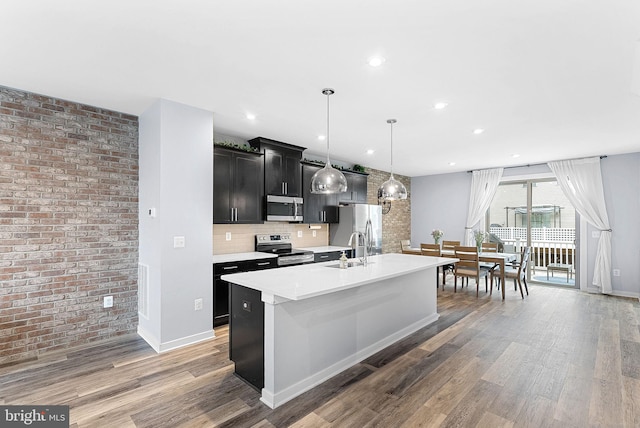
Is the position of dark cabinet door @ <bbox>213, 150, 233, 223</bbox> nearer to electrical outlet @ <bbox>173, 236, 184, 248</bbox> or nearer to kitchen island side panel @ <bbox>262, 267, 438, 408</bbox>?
electrical outlet @ <bbox>173, 236, 184, 248</bbox>

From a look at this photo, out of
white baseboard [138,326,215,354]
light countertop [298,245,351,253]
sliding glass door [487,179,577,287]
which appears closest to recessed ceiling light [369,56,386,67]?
white baseboard [138,326,215,354]

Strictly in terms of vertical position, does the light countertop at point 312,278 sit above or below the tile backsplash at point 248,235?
below

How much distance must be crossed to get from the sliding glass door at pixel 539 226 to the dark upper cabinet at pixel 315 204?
13.4ft

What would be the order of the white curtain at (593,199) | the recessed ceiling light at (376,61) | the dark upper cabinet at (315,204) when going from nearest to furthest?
1. the recessed ceiling light at (376,61)
2. the dark upper cabinet at (315,204)
3. the white curtain at (593,199)

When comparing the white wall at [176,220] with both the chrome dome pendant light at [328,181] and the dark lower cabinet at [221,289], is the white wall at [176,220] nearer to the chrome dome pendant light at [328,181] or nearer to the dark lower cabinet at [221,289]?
the dark lower cabinet at [221,289]

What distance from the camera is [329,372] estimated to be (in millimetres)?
2662

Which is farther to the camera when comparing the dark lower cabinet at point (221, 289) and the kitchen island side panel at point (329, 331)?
the dark lower cabinet at point (221, 289)

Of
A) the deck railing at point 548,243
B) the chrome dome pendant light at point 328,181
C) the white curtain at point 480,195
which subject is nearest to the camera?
the chrome dome pendant light at point 328,181

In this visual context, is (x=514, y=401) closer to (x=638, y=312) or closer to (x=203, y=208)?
(x=203, y=208)

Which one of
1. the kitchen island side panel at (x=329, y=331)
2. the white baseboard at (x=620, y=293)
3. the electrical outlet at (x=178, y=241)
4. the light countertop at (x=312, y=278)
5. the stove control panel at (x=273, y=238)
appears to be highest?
the electrical outlet at (x=178, y=241)

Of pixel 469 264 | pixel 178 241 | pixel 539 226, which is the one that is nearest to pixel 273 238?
pixel 178 241

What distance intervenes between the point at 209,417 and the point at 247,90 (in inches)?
108

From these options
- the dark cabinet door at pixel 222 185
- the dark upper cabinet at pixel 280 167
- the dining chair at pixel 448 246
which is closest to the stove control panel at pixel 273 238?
the dark upper cabinet at pixel 280 167

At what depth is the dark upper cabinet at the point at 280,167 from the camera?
15.4ft
